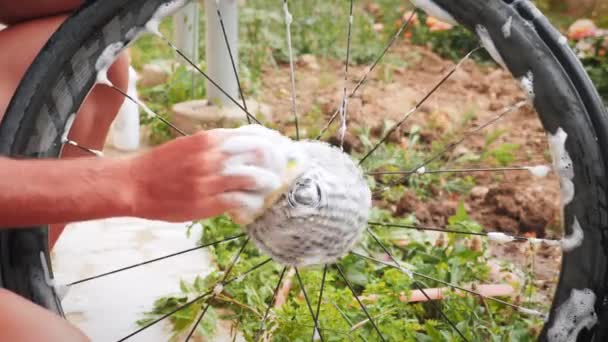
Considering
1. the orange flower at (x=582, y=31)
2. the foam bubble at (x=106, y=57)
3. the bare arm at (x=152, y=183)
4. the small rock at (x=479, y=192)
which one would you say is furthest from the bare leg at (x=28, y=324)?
the orange flower at (x=582, y=31)

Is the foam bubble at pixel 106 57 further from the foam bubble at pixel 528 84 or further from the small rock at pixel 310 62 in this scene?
the small rock at pixel 310 62

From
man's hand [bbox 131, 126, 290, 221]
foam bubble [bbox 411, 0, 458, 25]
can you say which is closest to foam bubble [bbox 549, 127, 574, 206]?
foam bubble [bbox 411, 0, 458, 25]

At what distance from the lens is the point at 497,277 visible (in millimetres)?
2000

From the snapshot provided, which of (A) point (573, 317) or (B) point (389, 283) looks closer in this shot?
(A) point (573, 317)

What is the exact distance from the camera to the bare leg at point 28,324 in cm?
104

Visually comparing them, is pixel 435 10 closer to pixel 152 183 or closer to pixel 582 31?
pixel 152 183

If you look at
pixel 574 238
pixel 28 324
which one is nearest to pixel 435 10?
pixel 574 238

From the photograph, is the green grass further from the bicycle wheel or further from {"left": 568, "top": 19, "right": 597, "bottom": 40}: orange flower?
{"left": 568, "top": 19, "right": 597, "bottom": 40}: orange flower

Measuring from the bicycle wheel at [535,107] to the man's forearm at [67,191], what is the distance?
334 mm

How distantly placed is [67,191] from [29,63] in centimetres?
62

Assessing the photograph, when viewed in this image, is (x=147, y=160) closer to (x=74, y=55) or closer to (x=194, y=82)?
(x=74, y=55)

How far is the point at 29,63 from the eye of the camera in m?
1.51

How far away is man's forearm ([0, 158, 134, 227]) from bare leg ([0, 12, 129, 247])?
19.8 inches

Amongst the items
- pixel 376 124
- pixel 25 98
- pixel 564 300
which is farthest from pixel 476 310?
pixel 376 124
